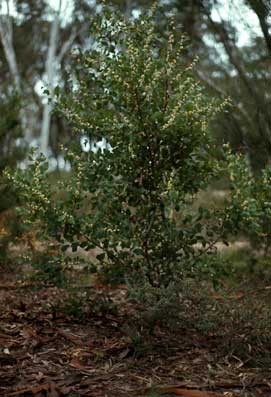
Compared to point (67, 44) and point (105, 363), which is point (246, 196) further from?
point (67, 44)

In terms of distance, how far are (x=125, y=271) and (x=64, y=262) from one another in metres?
0.48

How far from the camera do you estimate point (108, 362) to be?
3.36 meters

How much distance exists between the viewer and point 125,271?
394 cm

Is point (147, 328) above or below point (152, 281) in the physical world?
below

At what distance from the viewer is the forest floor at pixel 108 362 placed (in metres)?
2.90

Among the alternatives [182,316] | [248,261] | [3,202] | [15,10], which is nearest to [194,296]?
[182,316]

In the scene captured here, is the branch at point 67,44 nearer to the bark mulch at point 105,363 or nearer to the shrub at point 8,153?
the shrub at point 8,153

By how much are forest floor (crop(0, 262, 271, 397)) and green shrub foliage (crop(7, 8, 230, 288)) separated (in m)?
0.48

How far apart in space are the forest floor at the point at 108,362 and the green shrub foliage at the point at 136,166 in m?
0.48

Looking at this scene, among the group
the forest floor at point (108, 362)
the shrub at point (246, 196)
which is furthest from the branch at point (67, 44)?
the shrub at point (246, 196)

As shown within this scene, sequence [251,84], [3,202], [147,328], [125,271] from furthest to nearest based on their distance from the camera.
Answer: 1. [3,202]
2. [251,84]
3. [125,271]
4. [147,328]

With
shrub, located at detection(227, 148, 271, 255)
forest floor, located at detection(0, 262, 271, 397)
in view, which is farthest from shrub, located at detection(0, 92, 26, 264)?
shrub, located at detection(227, 148, 271, 255)

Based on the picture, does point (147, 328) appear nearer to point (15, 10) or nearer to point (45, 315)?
point (45, 315)

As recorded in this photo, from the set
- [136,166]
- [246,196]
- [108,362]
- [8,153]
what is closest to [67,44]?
[8,153]
